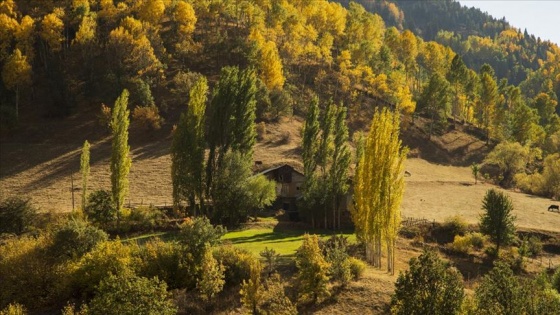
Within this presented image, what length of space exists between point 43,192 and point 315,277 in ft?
136

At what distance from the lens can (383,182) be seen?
103ft

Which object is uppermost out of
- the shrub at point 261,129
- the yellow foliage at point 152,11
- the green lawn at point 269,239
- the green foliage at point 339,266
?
the yellow foliage at point 152,11

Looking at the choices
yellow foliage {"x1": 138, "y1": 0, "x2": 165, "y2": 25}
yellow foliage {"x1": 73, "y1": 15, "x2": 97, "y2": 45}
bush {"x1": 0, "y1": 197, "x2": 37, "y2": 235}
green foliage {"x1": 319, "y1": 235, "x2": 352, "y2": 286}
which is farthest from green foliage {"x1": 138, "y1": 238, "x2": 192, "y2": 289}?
yellow foliage {"x1": 138, "y1": 0, "x2": 165, "y2": 25}

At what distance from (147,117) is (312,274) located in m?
50.4

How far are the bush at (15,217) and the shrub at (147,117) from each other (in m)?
27.9

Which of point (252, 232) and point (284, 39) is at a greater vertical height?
point (284, 39)

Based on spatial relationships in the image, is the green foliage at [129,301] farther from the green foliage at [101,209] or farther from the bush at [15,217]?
the bush at [15,217]

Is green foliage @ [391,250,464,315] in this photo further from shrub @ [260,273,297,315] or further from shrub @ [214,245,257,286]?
shrub @ [214,245,257,286]

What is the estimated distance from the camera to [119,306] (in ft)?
66.2

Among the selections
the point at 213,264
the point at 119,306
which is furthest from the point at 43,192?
the point at 119,306

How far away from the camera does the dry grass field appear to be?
5391cm

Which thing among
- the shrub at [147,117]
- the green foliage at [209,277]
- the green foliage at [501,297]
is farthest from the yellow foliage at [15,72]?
the green foliage at [501,297]

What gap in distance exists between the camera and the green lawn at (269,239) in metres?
36.8

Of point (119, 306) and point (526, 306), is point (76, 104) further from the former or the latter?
point (526, 306)
